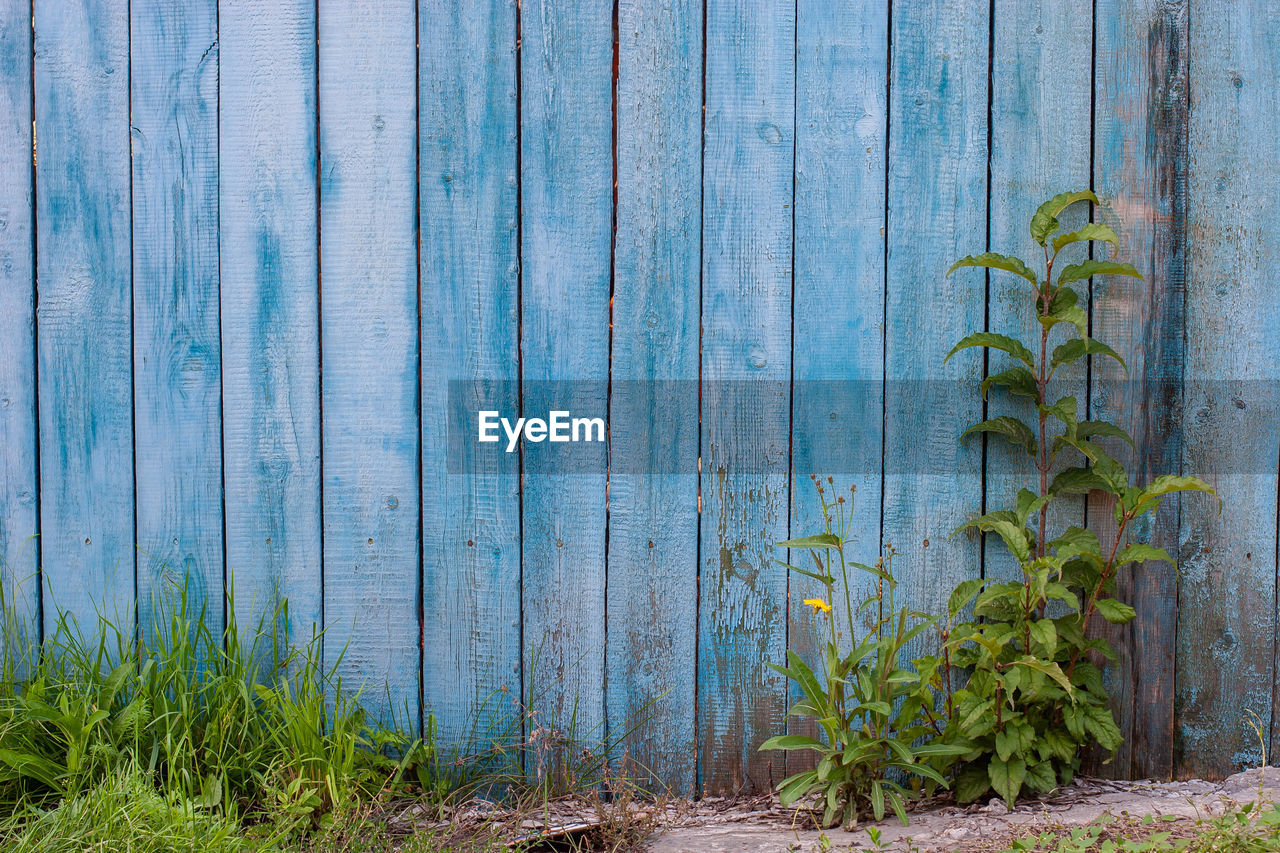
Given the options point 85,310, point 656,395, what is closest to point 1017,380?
point 656,395

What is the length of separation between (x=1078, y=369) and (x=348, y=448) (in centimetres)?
183

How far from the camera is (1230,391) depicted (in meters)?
2.22

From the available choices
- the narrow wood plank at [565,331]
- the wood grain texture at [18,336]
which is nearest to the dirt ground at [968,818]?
the narrow wood plank at [565,331]

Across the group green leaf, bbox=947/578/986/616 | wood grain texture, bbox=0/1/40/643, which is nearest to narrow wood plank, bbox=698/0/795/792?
green leaf, bbox=947/578/986/616

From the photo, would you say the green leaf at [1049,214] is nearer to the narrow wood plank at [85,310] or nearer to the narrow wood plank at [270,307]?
the narrow wood plank at [270,307]

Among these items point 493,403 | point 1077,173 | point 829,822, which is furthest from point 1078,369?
point 493,403

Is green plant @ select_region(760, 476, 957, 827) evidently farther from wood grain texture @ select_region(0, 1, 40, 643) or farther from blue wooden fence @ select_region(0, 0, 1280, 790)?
wood grain texture @ select_region(0, 1, 40, 643)

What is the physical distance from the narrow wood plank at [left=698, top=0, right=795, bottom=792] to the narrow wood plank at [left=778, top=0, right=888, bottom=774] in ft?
0.11

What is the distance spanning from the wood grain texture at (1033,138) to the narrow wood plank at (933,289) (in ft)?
0.15

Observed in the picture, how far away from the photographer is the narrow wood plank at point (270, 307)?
2170 millimetres

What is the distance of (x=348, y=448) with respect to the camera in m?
2.20

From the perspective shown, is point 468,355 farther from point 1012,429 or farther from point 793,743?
point 1012,429

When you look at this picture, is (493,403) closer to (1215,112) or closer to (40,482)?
(40,482)

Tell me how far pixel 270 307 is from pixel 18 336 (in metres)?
0.63
